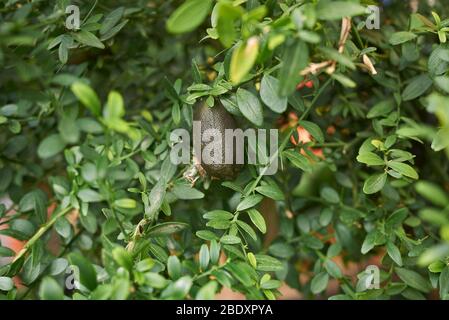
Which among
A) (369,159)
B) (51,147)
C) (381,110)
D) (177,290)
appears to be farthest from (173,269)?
(381,110)

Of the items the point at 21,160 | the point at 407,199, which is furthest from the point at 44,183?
the point at 407,199

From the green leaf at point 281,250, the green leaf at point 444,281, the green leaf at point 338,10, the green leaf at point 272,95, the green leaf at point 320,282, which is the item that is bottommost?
the green leaf at point 320,282

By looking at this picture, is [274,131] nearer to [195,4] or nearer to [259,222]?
[259,222]

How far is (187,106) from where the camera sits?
0.65 m

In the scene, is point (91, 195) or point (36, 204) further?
point (36, 204)

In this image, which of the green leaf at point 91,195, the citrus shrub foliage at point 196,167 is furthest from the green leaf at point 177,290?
the green leaf at point 91,195

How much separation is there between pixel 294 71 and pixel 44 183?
62 cm

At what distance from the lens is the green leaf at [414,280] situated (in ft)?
2.18

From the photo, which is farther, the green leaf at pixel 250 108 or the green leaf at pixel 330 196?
the green leaf at pixel 330 196

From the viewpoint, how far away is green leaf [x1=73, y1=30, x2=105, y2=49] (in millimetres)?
600

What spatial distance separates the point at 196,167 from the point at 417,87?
0.31 m

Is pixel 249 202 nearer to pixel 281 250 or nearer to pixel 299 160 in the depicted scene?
pixel 299 160

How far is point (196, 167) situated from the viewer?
0.65 m

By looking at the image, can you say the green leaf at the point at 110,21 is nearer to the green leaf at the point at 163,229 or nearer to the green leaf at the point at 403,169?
the green leaf at the point at 163,229
